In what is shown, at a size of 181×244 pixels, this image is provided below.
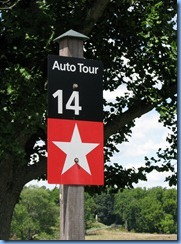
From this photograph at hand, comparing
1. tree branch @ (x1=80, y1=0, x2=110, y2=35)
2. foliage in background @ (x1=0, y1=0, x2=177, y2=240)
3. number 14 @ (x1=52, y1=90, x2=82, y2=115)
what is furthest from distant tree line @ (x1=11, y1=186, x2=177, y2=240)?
number 14 @ (x1=52, y1=90, x2=82, y2=115)

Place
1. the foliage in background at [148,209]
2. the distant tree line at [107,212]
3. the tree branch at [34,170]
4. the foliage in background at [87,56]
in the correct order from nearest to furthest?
the foliage in background at [87,56], the tree branch at [34,170], the distant tree line at [107,212], the foliage in background at [148,209]

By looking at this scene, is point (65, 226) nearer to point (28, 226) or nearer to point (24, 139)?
point (24, 139)

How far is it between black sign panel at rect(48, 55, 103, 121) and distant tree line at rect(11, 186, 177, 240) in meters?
63.1

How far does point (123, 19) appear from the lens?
48.3ft

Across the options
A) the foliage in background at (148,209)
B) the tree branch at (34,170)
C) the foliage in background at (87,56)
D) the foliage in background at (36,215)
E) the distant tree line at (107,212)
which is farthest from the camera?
the foliage in background at (148,209)

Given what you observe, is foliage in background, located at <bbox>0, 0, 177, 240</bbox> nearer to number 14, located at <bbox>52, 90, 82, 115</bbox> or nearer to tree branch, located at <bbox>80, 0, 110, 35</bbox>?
tree branch, located at <bbox>80, 0, 110, 35</bbox>

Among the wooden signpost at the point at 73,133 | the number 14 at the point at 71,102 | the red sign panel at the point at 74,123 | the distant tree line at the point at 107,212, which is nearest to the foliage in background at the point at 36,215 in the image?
the distant tree line at the point at 107,212

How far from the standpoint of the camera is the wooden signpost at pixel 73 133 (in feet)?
17.5

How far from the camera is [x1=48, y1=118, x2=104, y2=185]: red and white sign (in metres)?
5.30

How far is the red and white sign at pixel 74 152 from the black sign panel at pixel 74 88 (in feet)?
0.28

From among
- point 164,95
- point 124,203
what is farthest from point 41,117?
point 124,203

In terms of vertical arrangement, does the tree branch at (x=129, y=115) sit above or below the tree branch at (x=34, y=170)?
above

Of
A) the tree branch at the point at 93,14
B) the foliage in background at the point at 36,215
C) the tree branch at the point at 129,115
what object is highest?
the tree branch at the point at 93,14

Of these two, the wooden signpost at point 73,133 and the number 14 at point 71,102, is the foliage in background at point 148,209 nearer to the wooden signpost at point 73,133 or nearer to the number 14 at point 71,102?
the wooden signpost at point 73,133
